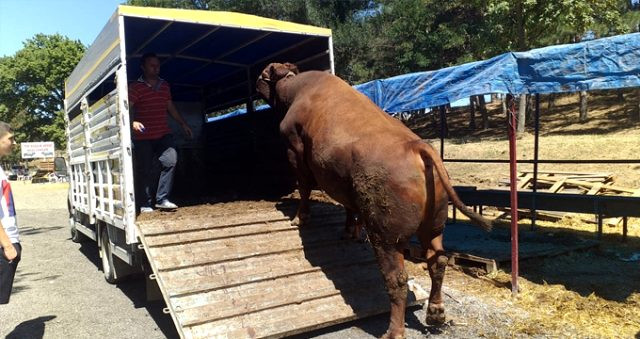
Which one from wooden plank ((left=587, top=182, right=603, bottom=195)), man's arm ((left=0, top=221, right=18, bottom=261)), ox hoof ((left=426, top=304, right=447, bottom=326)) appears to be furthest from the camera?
wooden plank ((left=587, top=182, right=603, bottom=195))

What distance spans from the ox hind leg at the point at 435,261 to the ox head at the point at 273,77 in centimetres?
270

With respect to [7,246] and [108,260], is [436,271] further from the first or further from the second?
[108,260]

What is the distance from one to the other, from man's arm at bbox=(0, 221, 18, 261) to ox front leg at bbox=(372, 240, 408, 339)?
3.03 metres

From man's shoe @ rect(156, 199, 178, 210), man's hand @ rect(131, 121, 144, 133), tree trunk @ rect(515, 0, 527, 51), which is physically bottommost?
man's shoe @ rect(156, 199, 178, 210)

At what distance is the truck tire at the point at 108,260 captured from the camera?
6.21 meters

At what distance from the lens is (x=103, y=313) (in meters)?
5.34

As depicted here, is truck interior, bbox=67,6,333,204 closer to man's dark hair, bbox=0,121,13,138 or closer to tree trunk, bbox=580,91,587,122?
man's dark hair, bbox=0,121,13,138

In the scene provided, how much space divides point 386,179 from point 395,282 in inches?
35.7

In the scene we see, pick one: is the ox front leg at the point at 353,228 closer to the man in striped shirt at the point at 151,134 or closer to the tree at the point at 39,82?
the man in striped shirt at the point at 151,134

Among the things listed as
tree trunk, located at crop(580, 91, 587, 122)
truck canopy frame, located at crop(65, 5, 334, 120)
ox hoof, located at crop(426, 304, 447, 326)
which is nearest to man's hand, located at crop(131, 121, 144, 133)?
truck canopy frame, located at crop(65, 5, 334, 120)

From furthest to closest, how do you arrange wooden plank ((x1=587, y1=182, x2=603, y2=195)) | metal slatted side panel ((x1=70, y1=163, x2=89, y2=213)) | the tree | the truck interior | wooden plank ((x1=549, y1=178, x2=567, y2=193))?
the tree < wooden plank ((x1=549, y1=178, x2=567, y2=193)) < wooden plank ((x1=587, y1=182, x2=603, y2=195)) < metal slatted side panel ((x1=70, y1=163, x2=89, y2=213)) < the truck interior

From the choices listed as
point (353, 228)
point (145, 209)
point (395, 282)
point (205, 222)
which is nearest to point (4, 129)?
point (145, 209)

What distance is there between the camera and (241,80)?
858 cm

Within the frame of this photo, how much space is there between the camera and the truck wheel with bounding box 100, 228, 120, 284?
6242 mm
